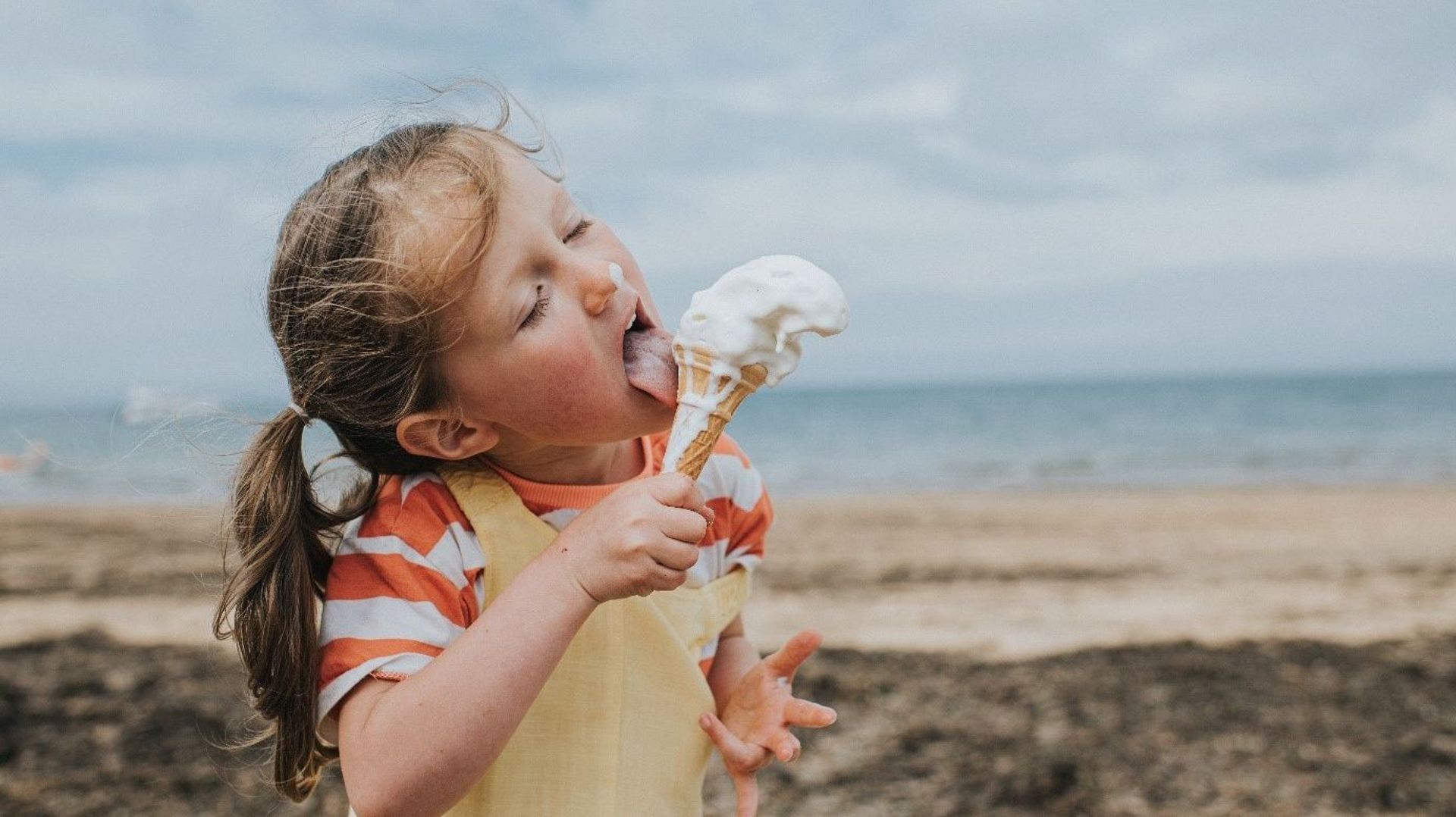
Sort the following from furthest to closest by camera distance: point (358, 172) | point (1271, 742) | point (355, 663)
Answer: point (1271, 742) < point (358, 172) < point (355, 663)

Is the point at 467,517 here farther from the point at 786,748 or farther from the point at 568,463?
the point at 786,748

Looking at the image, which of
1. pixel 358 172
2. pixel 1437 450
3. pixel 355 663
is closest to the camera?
pixel 355 663

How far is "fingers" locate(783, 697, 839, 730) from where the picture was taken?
6.59ft

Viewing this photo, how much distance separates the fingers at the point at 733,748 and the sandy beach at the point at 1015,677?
0.98 m

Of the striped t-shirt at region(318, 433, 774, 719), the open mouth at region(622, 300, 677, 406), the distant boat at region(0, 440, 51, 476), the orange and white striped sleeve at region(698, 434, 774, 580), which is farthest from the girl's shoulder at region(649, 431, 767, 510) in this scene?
the distant boat at region(0, 440, 51, 476)

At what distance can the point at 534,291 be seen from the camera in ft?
5.99

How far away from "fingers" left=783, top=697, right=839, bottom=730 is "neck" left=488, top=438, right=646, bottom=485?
527 millimetres

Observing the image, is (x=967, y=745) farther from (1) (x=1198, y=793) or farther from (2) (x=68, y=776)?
(2) (x=68, y=776)

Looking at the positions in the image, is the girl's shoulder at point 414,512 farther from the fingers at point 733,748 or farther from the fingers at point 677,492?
the fingers at point 733,748

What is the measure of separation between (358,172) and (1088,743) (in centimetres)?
446

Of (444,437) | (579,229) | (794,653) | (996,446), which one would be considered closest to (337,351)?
(444,437)

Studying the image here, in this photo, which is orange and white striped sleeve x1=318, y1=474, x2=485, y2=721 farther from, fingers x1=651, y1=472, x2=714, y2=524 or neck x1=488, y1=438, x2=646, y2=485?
fingers x1=651, y1=472, x2=714, y2=524

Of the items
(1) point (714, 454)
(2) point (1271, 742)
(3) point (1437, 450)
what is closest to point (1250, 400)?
(3) point (1437, 450)

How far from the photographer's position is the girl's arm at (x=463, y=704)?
1671 mm
